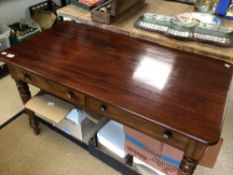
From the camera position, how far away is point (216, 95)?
3.29 ft

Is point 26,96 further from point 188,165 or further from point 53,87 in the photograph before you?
point 188,165

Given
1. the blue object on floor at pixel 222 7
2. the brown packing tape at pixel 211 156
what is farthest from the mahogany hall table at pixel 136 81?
the blue object on floor at pixel 222 7

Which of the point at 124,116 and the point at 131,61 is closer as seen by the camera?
the point at 124,116

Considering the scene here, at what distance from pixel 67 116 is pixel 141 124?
0.67 m

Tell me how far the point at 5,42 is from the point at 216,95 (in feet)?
6.69

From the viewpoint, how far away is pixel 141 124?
982mm

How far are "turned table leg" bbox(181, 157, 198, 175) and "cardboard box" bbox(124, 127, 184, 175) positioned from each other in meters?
0.08

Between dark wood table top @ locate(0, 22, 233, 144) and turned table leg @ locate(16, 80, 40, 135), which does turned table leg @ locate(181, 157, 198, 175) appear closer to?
dark wood table top @ locate(0, 22, 233, 144)

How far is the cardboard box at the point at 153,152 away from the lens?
114 centimetres

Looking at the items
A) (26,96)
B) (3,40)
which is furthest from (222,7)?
(3,40)

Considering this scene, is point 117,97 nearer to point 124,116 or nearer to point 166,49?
point 124,116

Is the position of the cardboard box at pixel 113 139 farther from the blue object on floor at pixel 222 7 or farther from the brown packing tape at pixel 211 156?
the blue object on floor at pixel 222 7

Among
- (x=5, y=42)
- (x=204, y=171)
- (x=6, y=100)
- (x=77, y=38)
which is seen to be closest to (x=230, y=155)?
(x=204, y=171)

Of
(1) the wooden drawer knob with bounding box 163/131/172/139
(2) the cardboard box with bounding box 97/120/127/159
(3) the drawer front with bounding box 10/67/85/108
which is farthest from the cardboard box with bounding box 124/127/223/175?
(3) the drawer front with bounding box 10/67/85/108
